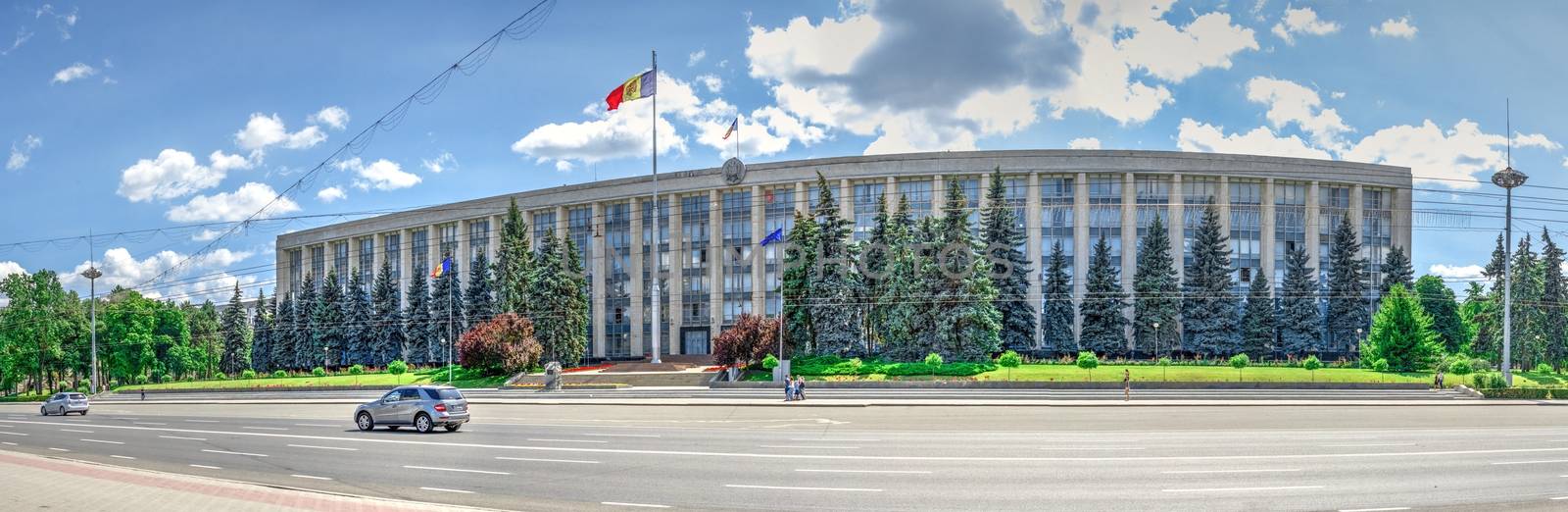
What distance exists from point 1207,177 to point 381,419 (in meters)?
72.0

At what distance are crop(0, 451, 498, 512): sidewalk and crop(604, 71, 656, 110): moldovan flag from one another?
127 ft

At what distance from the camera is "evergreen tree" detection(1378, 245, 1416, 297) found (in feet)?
257

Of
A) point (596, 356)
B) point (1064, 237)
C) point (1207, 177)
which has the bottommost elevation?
point (596, 356)

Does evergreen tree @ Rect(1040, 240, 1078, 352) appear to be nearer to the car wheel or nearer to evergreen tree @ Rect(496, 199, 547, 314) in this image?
evergreen tree @ Rect(496, 199, 547, 314)

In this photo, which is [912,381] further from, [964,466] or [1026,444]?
[964,466]

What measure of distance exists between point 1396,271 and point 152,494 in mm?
86854

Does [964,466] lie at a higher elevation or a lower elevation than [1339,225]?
lower

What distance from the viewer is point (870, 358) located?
209 feet

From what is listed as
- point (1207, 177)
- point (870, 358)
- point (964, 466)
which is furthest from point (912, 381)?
point (1207, 177)

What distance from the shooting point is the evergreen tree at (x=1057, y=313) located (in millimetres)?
73812

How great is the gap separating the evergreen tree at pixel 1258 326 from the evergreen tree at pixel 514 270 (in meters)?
54.2

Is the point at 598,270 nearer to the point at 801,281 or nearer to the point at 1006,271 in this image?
the point at 801,281

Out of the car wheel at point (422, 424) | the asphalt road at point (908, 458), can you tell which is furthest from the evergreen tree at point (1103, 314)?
the car wheel at point (422, 424)

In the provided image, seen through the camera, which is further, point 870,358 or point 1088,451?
point 870,358
